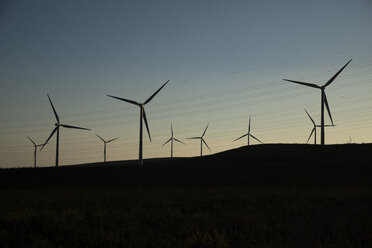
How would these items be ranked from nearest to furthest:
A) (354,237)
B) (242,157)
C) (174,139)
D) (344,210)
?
(354,237), (344,210), (242,157), (174,139)

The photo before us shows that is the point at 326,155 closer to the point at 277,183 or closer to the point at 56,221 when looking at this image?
the point at 277,183

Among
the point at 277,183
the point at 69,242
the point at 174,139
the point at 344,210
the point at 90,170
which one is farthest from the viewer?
the point at 174,139

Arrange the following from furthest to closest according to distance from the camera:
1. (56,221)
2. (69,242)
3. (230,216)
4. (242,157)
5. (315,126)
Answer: (315,126), (242,157), (230,216), (56,221), (69,242)

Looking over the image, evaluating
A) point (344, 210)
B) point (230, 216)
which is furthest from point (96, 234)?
point (344, 210)

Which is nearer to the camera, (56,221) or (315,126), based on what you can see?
(56,221)

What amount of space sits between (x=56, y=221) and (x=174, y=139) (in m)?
110

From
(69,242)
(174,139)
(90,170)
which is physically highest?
(174,139)

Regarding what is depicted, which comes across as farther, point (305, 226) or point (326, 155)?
point (326, 155)

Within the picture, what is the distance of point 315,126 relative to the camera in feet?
368

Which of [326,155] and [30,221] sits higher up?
[326,155]

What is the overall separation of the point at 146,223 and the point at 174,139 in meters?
109

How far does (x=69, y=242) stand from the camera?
1670cm

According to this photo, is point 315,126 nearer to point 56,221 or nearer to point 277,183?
point 277,183

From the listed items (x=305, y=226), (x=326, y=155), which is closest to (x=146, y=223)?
(x=305, y=226)
